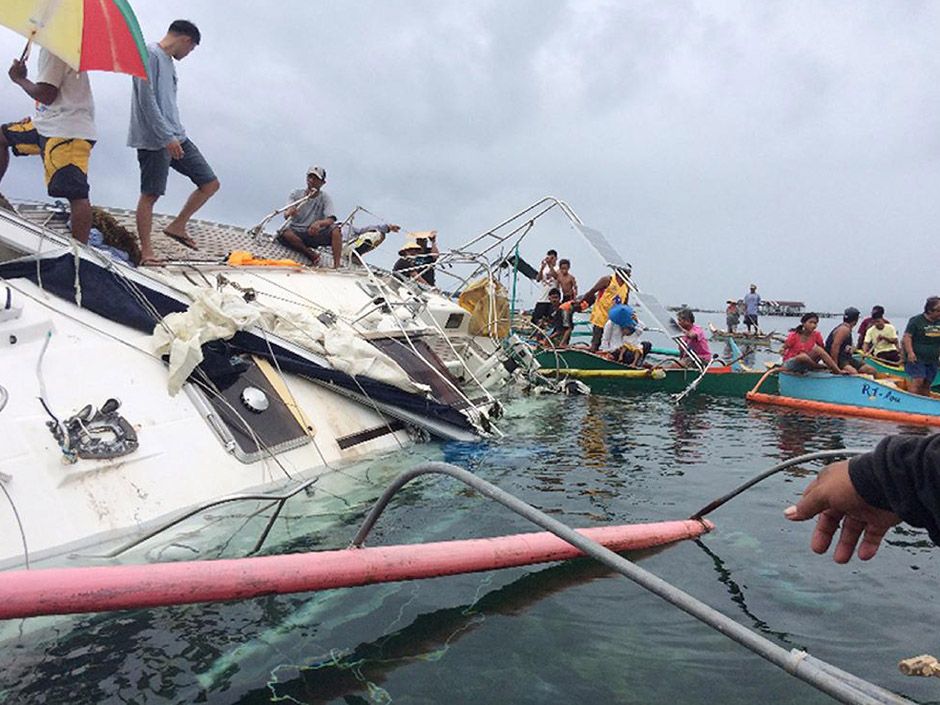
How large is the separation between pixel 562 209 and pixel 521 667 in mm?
11613

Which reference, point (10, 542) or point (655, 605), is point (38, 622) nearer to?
point (10, 542)

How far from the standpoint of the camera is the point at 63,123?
580cm

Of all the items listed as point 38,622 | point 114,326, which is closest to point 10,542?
point 38,622

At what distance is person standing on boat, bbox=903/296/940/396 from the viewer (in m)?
11.2

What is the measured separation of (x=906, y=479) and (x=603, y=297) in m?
13.9

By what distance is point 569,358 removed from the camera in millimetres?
14758

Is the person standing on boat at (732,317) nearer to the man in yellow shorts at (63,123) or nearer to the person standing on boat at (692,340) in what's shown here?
the person standing on boat at (692,340)

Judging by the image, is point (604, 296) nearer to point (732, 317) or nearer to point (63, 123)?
point (63, 123)

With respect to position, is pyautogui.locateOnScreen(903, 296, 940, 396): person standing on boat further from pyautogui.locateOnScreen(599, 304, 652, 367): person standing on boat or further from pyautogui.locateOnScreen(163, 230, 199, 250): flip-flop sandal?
pyautogui.locateOnScreen(163, 230, 199, 250): flip-flop sandal

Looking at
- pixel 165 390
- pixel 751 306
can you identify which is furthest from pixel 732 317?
pixel 165 390

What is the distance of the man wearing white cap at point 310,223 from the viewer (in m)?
11.7

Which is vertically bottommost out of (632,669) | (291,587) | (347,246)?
(632,669)

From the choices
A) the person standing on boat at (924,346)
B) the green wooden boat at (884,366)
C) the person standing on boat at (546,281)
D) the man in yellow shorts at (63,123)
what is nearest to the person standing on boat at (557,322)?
the person standing on boat at (546,281)

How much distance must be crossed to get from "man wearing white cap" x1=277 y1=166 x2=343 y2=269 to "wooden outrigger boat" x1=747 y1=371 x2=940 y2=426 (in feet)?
28.7
